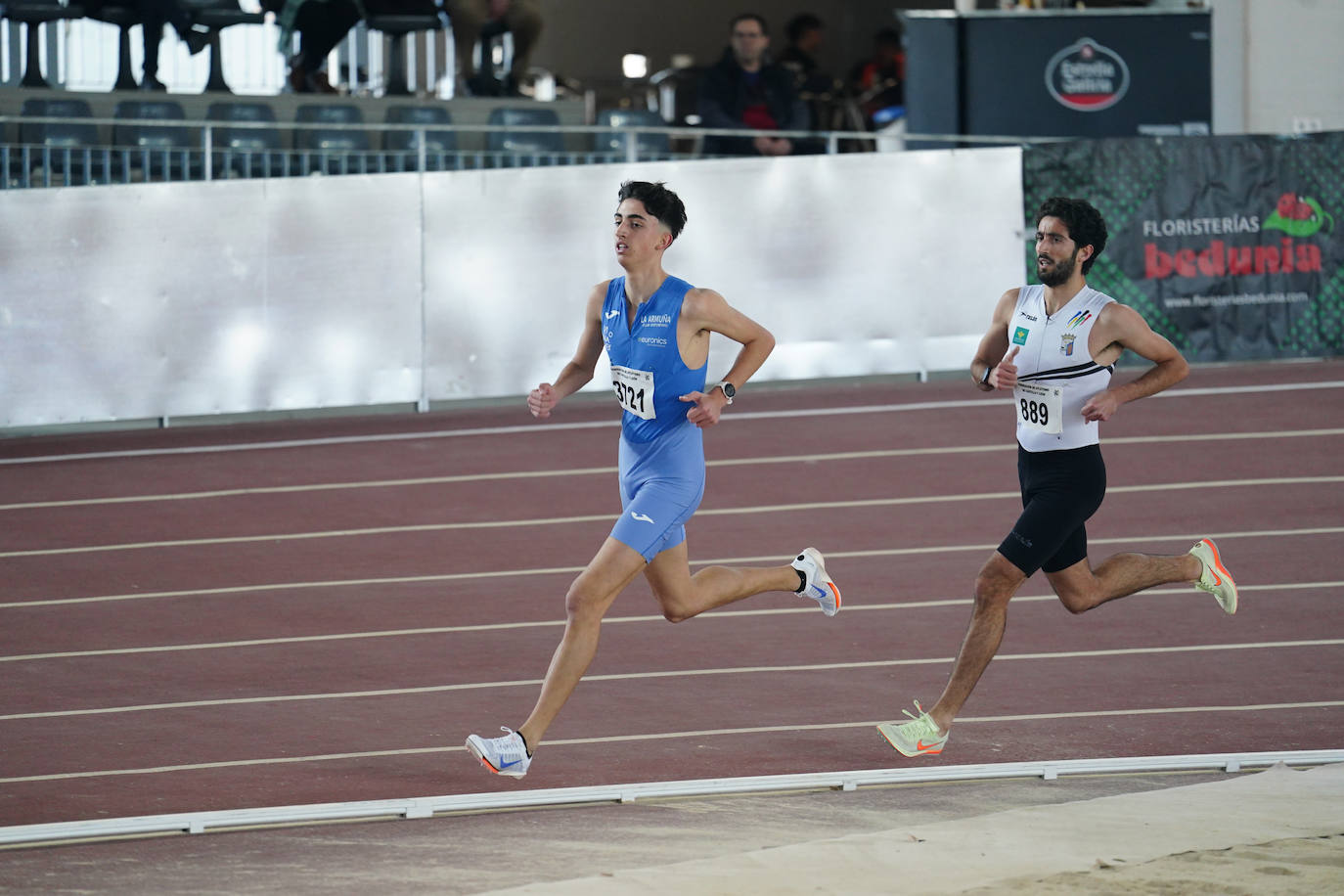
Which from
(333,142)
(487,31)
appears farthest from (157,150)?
(487,31)

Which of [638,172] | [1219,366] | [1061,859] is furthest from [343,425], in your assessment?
[1061,859]

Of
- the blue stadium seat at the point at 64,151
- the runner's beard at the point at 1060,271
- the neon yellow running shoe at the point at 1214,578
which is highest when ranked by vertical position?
the blue stadium seat at the point at 64,151

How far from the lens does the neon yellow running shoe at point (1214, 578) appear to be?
692 centimetres

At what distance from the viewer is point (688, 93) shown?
2567 centimetres

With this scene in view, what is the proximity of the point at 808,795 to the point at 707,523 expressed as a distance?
15.7 feet

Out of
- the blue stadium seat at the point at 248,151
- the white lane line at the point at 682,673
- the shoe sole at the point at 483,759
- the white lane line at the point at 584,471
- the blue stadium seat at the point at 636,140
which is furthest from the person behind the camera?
the blue stadium seat at the point at 636,140

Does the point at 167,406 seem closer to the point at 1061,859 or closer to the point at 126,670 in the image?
the point at 126,670

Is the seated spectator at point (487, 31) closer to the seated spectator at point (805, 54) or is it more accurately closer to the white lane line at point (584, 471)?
the seated spectator at point (805, 54)

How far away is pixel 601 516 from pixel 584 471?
4.16 ft

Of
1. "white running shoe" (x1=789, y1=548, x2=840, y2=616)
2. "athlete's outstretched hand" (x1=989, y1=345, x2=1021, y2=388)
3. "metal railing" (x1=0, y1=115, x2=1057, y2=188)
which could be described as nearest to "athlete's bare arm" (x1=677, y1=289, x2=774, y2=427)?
"athlete's outstretched hand" (x1=989, y1=345, x2=1021, y2=388)

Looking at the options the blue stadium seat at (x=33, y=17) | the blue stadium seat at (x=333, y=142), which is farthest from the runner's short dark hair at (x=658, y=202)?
the blue stadium seat at (x=33, y=17)

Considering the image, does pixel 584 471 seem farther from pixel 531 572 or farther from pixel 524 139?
pixel 524 139

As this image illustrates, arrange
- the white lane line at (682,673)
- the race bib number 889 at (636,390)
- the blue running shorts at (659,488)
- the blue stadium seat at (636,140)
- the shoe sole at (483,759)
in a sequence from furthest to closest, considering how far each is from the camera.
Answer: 1. the blue stadium seat at (636,140)
2. the white lane line at (682,673)
3. the race bib number 889 at (636,390)
4. the blue running shorts at (659,488)
5. the shoe sole at (483,759)

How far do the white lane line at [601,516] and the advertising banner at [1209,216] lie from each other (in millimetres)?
4311
